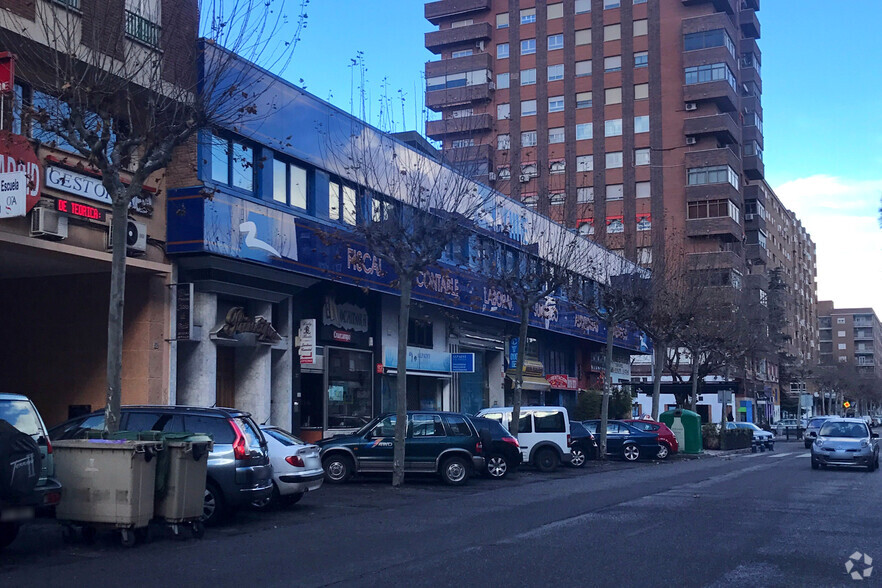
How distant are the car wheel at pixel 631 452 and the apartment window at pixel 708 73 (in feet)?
146

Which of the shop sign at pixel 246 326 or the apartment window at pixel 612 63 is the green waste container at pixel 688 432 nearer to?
the shop sign at pixel 246 326

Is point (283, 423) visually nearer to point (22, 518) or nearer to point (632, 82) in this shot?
point (22, 518)

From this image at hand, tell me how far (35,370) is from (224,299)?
4.51 m

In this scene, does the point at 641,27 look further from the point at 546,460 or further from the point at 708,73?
the point at 546,460

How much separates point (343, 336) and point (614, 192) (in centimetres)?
4796

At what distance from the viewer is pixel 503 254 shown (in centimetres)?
2994

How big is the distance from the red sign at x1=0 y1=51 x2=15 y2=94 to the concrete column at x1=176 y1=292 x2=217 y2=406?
23.8 ft

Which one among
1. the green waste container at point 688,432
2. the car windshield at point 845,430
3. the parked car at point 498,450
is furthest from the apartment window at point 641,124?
the parked car at point 498,450

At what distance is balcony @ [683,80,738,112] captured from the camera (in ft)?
226

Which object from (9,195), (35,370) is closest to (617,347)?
(35,370)

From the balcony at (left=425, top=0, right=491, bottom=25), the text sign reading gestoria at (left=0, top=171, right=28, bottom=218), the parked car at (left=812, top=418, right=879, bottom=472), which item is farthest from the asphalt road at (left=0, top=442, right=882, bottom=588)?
the balcony at (left=425, top=0, right=491, bottom=25)

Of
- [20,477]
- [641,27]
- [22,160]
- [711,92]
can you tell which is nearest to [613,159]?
[711,92]

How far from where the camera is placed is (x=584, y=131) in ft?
236

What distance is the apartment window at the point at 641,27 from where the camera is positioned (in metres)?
70.4
